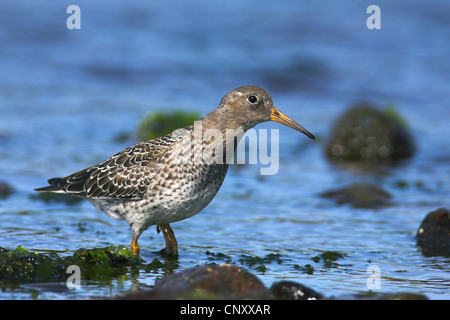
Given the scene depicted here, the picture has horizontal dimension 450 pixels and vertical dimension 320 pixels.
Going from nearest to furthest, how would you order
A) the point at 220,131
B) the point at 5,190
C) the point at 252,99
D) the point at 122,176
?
1. the point at 220,131
2. the point at 252,99
3. the point at 122,176
4. the point at 5,190

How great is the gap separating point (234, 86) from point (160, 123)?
4.86m

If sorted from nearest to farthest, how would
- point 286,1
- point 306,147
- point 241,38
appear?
point 306,147 → point 241,38 → point 286,1

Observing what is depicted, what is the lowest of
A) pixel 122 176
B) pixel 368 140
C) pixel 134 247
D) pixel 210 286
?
pixel 210 286

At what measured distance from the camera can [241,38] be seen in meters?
21.6

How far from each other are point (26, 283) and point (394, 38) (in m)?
17.6

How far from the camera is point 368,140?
13711mm

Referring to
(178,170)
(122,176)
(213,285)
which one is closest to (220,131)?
(178,170)

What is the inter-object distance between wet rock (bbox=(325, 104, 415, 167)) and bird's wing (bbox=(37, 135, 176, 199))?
6.33 meters

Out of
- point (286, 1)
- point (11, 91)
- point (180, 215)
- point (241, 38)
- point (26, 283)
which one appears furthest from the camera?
point (286, 1)

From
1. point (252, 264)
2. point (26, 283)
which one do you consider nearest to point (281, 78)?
point (252, 264)

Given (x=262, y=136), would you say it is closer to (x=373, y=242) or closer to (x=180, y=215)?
(x=373, y=242)

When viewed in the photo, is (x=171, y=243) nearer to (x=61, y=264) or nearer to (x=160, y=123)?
(x=61, y=264)

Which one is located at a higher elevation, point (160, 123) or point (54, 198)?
point (160, 123)

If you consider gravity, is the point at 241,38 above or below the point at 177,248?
above
